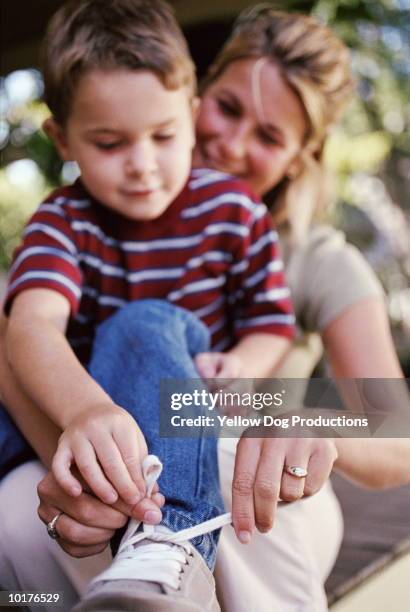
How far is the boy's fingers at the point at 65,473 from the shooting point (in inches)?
31.2

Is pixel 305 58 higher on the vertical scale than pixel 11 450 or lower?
higher

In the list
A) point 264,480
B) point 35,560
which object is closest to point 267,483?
point 264,480

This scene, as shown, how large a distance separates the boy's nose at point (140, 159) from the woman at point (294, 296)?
0.38 metres

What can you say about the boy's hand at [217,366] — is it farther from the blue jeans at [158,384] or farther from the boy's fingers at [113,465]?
the boy's fingers at [113,465]

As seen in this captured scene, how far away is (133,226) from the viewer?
1280 millimetres

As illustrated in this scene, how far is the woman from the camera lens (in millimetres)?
982

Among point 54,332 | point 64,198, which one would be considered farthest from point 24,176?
A: point 54,332

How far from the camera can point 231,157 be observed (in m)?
1.63

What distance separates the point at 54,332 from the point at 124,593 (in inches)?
15.2

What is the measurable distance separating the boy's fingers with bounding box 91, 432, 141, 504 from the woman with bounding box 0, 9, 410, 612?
0.05m

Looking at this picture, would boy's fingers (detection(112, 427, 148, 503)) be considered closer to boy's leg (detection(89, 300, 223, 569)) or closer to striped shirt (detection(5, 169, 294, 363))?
boy's leg (detection(89, 300, 223, 569))

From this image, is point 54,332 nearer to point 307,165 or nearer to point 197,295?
point 197,295

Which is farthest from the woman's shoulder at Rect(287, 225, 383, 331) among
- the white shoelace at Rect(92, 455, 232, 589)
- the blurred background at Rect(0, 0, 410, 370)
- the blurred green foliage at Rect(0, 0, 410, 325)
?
the blurred green foliage at Rect(0, 0, 410, 325)

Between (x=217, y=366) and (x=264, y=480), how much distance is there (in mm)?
315
